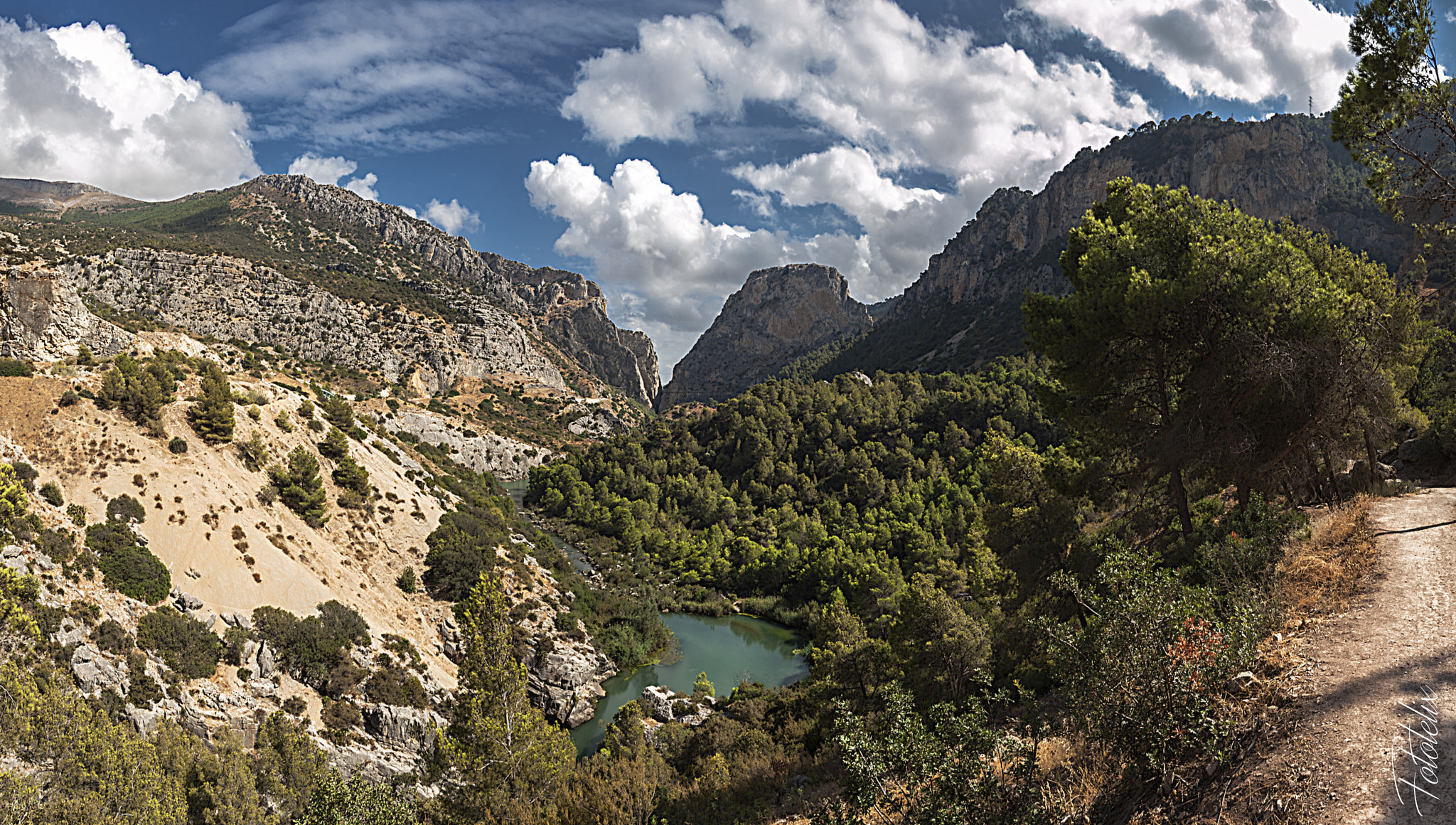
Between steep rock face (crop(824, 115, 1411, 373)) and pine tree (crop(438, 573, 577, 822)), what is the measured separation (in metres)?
93.1

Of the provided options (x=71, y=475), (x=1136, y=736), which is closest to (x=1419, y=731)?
(x=1136, y=736)

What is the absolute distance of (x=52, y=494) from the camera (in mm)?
23406

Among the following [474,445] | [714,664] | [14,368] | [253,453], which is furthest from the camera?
[474,445]

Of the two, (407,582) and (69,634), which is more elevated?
(69,634)

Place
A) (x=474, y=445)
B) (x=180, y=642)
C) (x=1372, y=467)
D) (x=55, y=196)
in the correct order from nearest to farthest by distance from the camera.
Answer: (x=1372, y=467)
(x=180, y=642)
(x=474, y=445)
(x=55, y=196)

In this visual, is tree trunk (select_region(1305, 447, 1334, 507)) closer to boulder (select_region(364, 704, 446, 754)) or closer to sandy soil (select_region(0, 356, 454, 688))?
boulder (select_region(364, 704, 446, 754))

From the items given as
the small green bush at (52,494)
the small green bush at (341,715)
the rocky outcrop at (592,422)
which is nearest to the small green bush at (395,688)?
the small green bush at (341,715)

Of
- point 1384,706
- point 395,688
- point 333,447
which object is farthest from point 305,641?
point 1384,706

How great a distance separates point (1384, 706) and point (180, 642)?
30329 mm

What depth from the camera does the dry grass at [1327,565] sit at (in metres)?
8.69

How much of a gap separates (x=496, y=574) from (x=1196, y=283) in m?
35.5

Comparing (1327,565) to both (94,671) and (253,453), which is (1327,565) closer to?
(94,671)

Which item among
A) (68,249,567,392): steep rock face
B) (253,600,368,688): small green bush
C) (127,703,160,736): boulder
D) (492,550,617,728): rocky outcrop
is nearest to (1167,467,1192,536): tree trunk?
(127,703,160,736): boulder

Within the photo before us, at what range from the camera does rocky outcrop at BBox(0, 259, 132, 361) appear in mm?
28203
